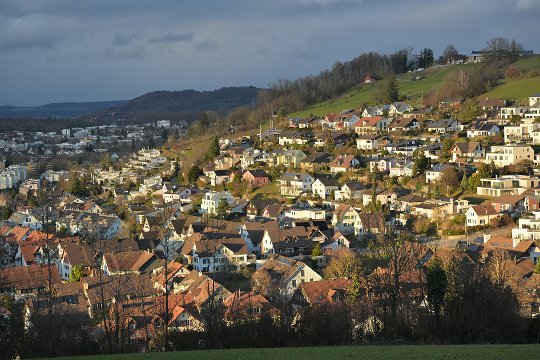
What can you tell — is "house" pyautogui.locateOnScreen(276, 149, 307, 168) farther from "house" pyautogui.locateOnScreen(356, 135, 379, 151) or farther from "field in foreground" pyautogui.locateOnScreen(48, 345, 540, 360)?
"field in foreground" pyautogui.locateOnScreen(48, 345, 540, 360)

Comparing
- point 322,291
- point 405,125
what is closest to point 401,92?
A: point 405,125

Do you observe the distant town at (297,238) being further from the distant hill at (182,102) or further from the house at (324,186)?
the distant hill at (182,102)

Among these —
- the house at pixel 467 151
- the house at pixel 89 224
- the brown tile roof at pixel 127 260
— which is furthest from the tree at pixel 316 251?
the house at pixel 467 151

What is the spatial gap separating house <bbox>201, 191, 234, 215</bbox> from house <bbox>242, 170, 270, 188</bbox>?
2189 millimetres

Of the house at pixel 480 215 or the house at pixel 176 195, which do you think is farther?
the house at pixel 176 195

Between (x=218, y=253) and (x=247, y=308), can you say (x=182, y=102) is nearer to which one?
(x=218, y=253)

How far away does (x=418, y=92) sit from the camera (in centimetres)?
4909

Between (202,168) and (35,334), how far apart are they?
25.7 m

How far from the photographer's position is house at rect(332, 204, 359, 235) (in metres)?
26.0

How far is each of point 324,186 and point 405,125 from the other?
29.7ft

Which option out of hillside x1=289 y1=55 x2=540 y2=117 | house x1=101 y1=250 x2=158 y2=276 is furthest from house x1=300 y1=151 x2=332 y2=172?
hillside x1=289 y1=55 x2=540 y2=117

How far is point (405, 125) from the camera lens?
37.5 metres

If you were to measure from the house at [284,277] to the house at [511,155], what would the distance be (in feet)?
39.7

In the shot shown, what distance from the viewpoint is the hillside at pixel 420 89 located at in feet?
138
